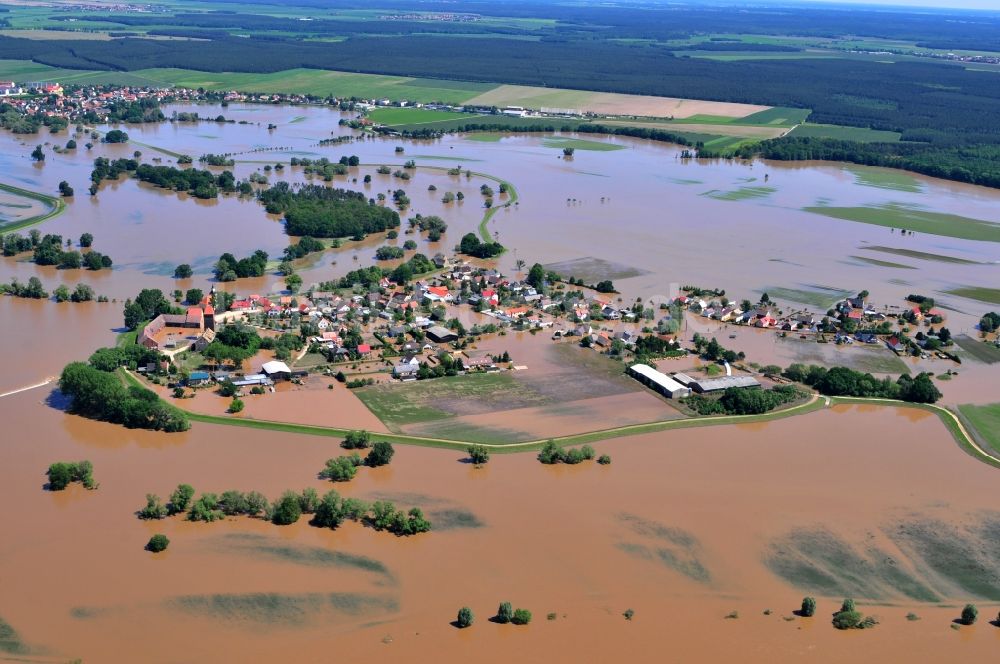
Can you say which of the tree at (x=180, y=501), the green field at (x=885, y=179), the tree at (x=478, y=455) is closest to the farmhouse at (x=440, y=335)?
the tree at (x=478, y=455)

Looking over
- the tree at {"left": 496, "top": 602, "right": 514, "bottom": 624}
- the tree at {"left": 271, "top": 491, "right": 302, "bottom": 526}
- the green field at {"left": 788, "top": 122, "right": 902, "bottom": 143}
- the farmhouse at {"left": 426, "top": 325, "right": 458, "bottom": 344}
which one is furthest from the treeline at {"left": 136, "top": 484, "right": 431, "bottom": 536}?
the green field at {"left": 788, "top": 122, "right": 902, "bottom": 143}

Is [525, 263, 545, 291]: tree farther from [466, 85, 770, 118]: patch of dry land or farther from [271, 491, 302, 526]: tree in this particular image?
[466, 85, 770, 118]: patch of dry land

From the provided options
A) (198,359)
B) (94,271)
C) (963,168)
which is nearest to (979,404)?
(198,359)

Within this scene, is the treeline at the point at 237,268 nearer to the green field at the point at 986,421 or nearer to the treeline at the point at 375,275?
the treeline at the point at 375,275

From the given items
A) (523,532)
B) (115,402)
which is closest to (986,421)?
(523,532)

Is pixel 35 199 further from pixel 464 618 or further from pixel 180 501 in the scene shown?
pixel 464 618
